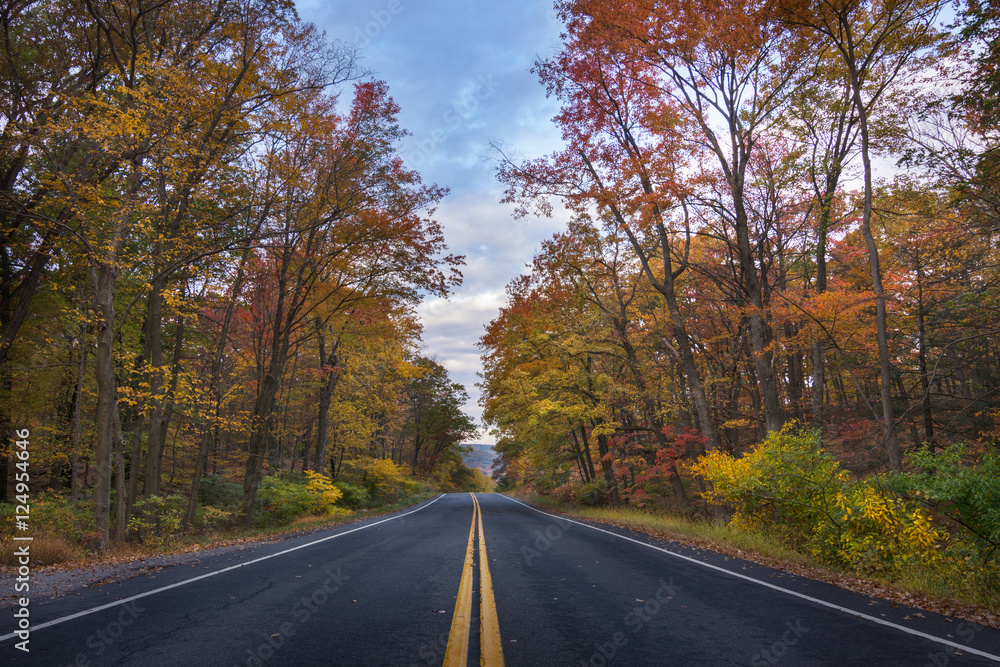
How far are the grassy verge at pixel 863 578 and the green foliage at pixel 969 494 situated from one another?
0.68 m

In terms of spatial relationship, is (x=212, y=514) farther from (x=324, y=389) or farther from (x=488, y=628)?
(x=488, y=628)

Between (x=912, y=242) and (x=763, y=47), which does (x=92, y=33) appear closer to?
(x=763, y=47)

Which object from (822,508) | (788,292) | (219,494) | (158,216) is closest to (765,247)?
(788,292)

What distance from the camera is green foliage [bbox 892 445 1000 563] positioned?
19.5ft

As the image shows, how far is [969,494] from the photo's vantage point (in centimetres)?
618

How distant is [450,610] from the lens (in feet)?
16.3

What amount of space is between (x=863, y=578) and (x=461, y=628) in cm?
659

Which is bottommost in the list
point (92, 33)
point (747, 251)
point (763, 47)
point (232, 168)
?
point (747, 251)

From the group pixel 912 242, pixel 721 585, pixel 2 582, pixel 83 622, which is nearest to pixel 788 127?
pixel 912 242

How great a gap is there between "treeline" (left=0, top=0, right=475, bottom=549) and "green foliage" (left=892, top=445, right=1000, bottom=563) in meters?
13.5

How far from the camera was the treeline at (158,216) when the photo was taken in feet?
32.7

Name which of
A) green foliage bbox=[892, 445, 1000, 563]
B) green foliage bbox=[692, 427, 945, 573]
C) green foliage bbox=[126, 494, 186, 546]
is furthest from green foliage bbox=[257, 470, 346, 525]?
green foliage bbox=[892, 445, 1000, 563]

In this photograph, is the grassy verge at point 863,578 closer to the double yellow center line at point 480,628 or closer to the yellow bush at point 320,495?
the double yellow center line at point 480,628

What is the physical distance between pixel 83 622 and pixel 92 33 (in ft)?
46.6
